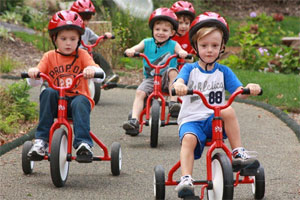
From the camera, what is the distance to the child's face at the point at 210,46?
4.52 meters

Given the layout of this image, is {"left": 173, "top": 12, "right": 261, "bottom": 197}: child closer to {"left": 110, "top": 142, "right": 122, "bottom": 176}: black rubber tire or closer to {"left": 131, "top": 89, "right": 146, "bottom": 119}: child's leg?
{"left": 110, "top": 142, "right": 122, "bottom": 176}: black rubber tire

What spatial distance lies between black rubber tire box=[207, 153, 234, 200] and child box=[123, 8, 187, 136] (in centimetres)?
262

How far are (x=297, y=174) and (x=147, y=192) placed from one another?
1.45 metres

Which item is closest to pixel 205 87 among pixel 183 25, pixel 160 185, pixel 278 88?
pixel 160 185

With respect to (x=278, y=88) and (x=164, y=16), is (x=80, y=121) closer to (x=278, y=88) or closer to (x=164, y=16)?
(x=164, y=16)

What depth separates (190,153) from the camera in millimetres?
4348

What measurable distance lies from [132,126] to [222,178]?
8.78 ft

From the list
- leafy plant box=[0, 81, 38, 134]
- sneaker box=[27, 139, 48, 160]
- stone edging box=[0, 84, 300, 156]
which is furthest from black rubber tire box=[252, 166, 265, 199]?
leafy plant box=[0, 81, 38, 134]

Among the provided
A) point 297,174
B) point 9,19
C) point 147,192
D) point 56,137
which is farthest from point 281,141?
point 9,19

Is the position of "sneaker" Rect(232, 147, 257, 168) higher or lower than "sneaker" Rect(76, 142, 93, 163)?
higher

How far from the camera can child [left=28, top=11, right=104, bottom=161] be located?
16.6 feet

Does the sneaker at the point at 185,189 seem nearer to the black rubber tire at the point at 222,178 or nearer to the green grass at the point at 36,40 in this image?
the black rubber tire at the point at 222,178

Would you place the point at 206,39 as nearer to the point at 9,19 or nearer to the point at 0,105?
the point at 0,105

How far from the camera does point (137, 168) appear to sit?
18.6ft
